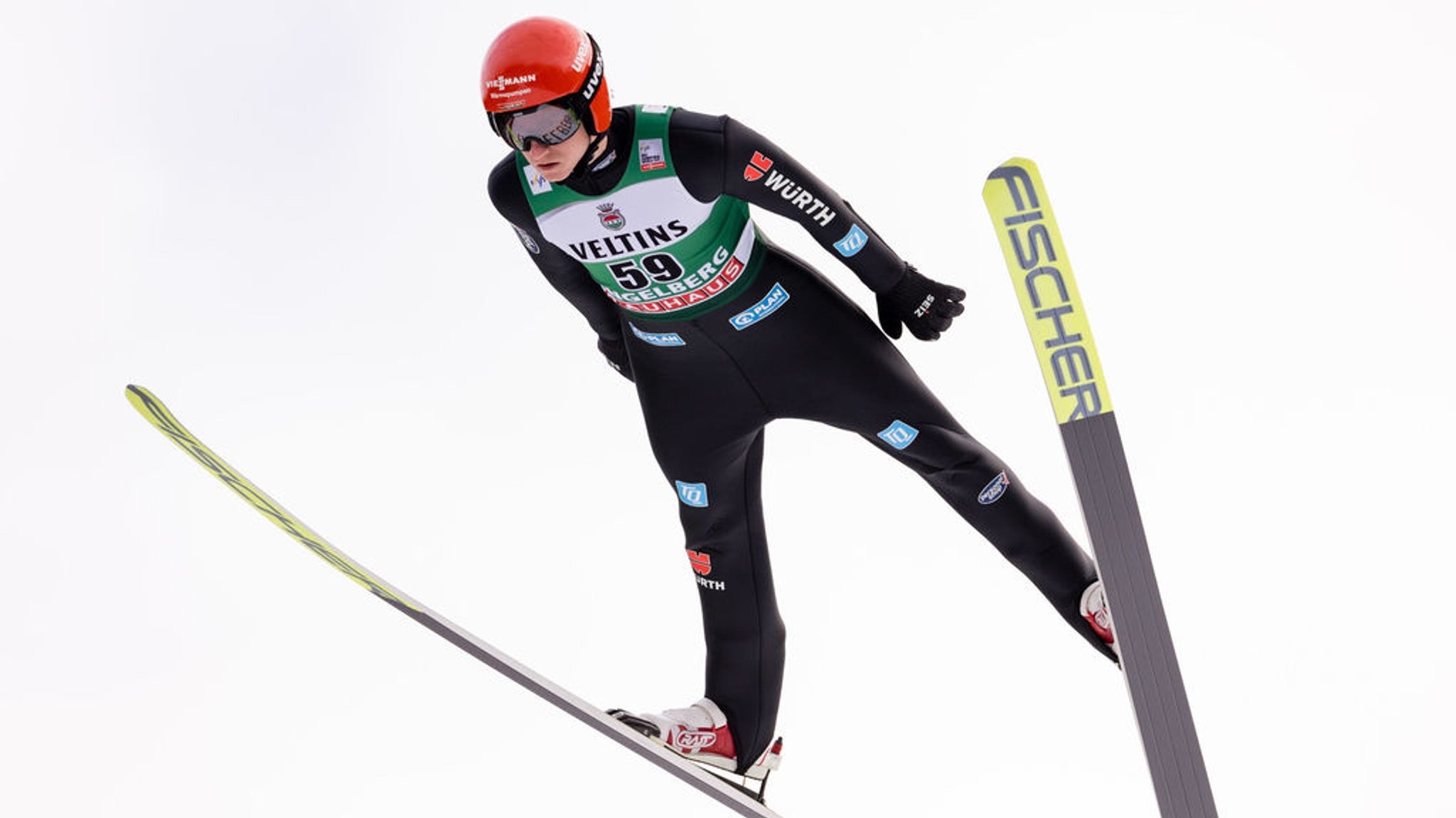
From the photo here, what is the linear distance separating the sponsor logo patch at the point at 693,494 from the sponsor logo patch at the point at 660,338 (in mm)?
307

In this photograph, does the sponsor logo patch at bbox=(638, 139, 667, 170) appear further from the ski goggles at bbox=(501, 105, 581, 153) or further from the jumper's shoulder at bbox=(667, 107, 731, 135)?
the ski goggles at bbox=(501, 105, 581, 153)

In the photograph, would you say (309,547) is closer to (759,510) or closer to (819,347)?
(759,510)

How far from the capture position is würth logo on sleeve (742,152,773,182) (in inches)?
106

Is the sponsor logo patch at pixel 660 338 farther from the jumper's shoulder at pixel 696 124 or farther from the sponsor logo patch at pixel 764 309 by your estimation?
the jumper's shoulder at pixel 696 124

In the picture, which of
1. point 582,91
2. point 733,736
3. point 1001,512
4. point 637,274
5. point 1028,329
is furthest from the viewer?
point 733,736

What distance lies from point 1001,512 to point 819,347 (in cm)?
53

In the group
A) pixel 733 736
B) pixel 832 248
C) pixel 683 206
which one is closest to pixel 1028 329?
pixel 832 248

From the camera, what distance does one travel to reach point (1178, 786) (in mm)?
2527

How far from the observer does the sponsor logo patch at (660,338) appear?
9.51 ft

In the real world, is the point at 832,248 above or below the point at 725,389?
above

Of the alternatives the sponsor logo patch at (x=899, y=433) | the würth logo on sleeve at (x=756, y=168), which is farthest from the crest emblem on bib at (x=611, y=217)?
the sponsor logo patch at (x=899, y=433)

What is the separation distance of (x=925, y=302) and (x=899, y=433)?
0.92 feet

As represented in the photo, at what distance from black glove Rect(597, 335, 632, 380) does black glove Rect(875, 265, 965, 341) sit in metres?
0.64

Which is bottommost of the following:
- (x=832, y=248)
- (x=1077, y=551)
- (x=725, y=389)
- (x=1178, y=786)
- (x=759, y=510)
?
(x=1178, y=786)
